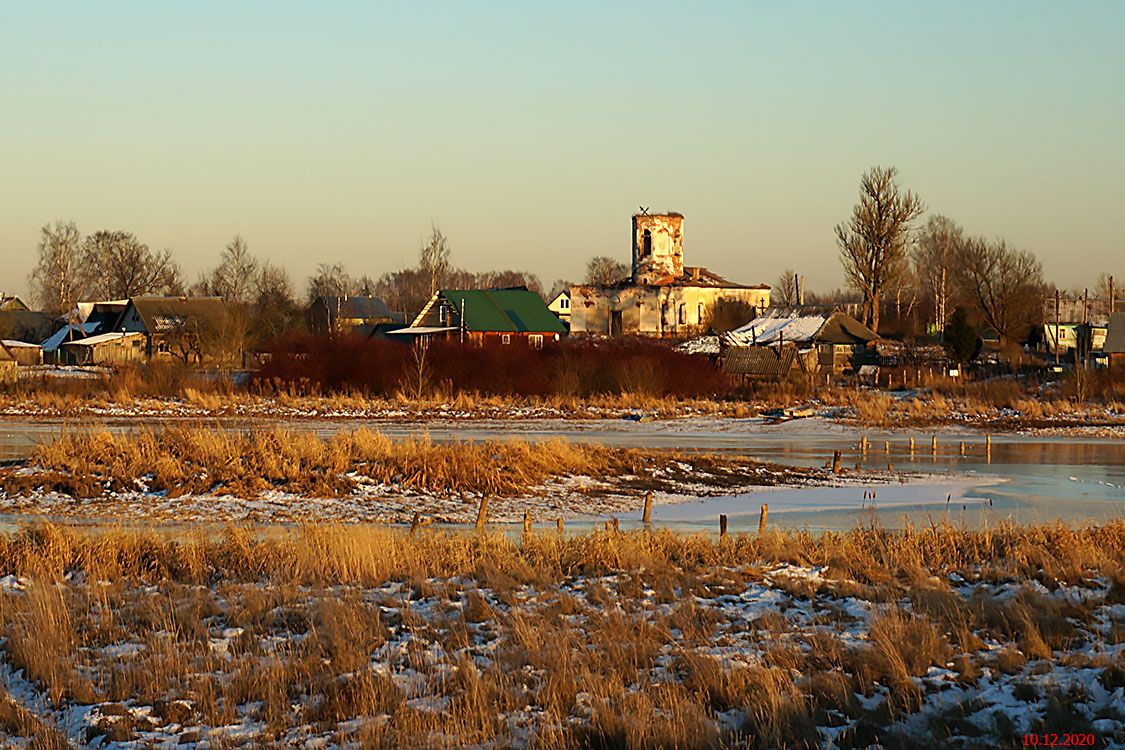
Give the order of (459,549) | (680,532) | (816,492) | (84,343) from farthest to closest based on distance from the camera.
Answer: (84,343)
(816,492)
(680,532)
(459,549)

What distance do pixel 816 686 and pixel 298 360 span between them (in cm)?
4327

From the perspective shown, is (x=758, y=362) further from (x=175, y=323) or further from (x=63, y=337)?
(x=63, y=337)

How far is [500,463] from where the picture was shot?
76.5 feet

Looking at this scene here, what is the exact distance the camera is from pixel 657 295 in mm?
86500

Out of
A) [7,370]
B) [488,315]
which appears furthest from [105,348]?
[488,315]

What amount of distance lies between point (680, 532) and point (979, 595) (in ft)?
19.9

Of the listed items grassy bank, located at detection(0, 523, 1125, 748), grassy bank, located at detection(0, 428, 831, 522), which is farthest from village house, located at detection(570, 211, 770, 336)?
grassy bank, located at detection(0, 523, 1125, 748)

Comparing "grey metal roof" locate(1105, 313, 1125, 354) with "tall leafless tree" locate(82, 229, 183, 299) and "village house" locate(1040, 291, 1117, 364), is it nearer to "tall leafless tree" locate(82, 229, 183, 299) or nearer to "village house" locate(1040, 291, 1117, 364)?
"village house" locate(1040, 291, 1117, 364)

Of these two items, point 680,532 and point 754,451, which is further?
point 754,451

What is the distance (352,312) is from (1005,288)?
50.9 m

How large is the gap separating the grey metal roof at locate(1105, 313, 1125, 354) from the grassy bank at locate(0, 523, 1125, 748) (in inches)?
2243

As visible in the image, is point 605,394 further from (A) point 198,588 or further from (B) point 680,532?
(A) point 198,588

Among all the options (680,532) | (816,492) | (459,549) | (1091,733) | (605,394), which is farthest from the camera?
(605,394)

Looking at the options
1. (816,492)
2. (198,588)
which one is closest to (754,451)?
(816,492)
